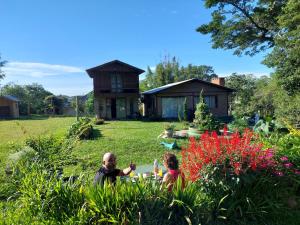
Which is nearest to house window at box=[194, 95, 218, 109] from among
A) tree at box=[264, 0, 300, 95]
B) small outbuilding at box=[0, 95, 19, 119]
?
tree at box=[264, 0, 300, 95]

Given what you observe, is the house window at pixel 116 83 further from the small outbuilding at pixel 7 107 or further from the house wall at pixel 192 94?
the small outbuilding at pixel 7 107

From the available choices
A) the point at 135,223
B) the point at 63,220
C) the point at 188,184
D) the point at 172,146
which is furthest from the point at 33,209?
the point at 172,146

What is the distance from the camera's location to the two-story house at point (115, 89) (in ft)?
79.7

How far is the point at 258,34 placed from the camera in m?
17.2

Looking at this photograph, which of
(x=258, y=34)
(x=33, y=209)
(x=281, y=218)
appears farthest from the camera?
(x=258, y=34)

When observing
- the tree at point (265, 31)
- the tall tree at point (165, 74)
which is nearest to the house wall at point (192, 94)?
the tree at point (265, 31)

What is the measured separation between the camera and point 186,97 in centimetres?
2400

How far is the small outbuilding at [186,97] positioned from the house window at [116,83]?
10.4ft

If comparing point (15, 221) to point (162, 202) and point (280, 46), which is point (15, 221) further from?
point (280, 46)

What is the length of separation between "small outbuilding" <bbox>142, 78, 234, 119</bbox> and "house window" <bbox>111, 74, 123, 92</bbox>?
10.4 ft

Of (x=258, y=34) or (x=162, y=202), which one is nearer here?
(x=162, y=202)

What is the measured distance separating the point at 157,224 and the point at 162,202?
260 millimetres

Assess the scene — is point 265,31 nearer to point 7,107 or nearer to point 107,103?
point 107,103

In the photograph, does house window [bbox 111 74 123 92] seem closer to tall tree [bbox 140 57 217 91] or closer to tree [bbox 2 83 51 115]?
tall tree [bbox 140 57 217 91]
